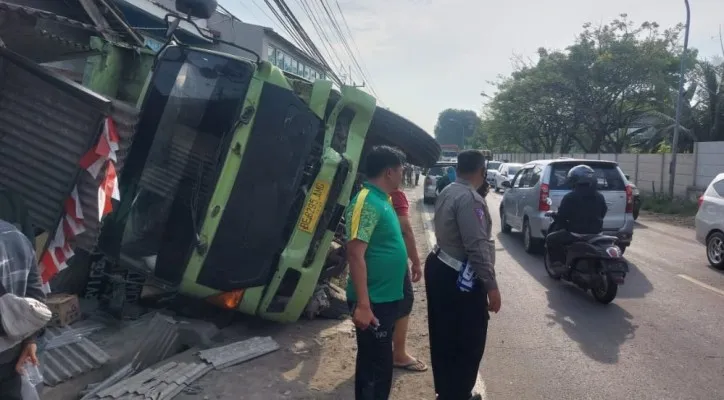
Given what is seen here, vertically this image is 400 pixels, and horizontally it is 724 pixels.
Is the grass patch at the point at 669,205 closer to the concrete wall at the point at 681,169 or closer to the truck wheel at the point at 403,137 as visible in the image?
the concrete wall at the point at 681,169

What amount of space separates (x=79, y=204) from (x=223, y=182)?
148 centimetres

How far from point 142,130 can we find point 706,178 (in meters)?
19.5

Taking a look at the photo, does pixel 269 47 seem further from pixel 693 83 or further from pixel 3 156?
pixel 3 156

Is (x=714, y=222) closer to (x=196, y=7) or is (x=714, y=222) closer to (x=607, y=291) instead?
(x=607, y=291)

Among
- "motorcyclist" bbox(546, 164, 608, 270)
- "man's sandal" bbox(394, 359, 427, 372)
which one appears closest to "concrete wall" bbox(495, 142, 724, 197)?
"motorcyclist" bbox(546, 164, 608, 270)

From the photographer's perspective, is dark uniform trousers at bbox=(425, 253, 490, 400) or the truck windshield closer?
dark uniform trousers at bbox=(425, 253, 490, 400)

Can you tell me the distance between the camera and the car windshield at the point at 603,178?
379 inches

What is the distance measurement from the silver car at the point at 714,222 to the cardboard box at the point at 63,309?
870cm

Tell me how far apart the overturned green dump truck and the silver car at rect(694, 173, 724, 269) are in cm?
679

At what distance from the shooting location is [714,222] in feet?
30.1

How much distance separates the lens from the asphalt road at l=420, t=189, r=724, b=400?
461cm

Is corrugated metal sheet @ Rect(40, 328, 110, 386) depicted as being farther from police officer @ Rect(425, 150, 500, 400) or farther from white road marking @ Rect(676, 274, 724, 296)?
white road marking @ Rect(676, 274, 724, 296)

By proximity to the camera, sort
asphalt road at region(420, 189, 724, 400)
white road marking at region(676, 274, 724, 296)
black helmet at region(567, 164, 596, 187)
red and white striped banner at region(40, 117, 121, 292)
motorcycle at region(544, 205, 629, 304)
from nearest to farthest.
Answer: red and white striped banner at region(40, 117, 121, 292) → asphalt road at region(420, 189, 724, 400) → motorcycle at region(544, 205, 629, 304) → black helmet at region(567, 164, 596, 187) → white road marking at region(676, 274, 724, 296)

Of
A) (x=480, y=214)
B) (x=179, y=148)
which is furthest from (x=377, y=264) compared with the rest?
(x=179, y=148)
